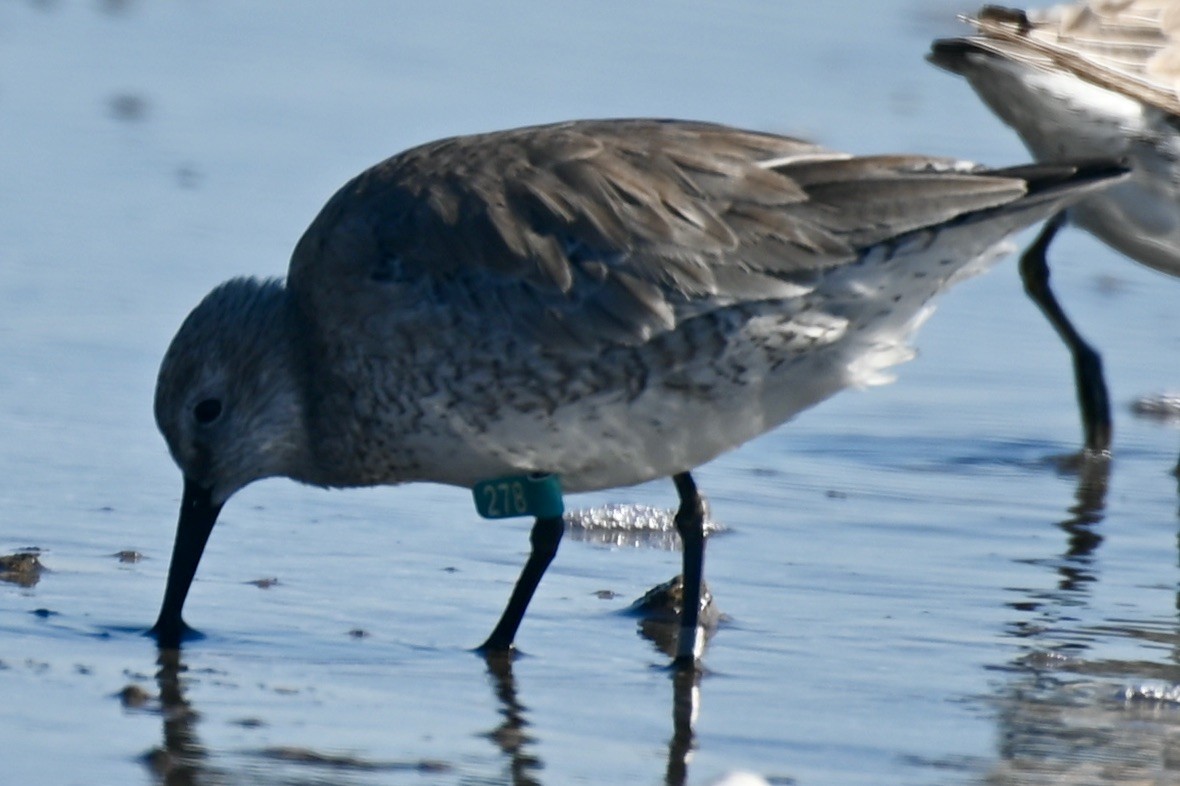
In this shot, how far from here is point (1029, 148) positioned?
770cm

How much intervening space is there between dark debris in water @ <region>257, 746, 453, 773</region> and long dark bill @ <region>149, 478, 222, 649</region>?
0.80 metres

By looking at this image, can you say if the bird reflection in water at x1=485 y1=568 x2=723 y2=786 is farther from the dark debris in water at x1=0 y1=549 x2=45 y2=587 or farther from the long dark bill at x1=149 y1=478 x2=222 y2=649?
the dark debris in water at x1=0 y1=549 x2=45 y2=587

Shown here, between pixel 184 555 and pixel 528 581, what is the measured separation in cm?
86

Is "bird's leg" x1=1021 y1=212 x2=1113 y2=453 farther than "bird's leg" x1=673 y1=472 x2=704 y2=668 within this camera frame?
Yes

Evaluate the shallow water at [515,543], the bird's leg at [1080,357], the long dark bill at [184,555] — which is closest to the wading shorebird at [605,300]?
the long dark bill at [184,555]

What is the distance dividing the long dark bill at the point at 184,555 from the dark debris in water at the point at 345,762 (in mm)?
801

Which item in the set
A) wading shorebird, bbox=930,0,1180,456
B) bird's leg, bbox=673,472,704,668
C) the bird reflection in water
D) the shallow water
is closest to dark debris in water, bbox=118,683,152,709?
the shallow water

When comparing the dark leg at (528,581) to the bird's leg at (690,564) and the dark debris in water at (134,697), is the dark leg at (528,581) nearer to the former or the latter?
the bird's leg at (690,564)

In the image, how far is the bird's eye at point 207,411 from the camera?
5.78 meters

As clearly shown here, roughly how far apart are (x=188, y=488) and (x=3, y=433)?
49.3 inches

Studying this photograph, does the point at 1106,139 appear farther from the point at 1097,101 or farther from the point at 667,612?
the point at 667,612

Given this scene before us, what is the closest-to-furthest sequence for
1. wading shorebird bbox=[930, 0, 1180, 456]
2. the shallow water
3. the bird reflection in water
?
1. the bird reflection in water
2. the shallow water
3. wading shorebird bbox=[930, 0, 1180, 456]

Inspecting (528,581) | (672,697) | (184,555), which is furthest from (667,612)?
(184,555)

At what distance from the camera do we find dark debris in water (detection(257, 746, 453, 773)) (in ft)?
15.3
